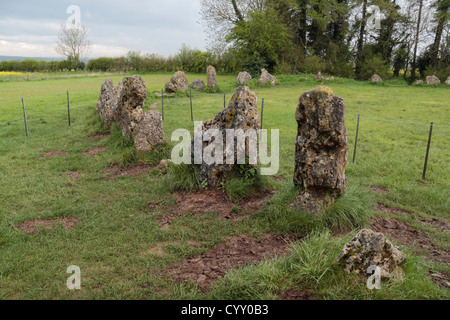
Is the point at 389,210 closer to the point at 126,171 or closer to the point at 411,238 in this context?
the point at 411,238

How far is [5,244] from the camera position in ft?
16.9

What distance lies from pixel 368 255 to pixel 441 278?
3.99ft

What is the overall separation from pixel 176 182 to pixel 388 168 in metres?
5.34

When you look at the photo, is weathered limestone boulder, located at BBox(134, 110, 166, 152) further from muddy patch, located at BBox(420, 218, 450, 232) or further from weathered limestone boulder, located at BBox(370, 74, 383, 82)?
weathered limestone boulder, located at BBox(370, 74, 383, 82)

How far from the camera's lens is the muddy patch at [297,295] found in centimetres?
359

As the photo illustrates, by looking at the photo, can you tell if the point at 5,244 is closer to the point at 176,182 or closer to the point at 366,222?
the point at 176,182

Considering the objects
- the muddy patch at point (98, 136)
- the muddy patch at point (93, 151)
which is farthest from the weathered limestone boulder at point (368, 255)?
the muddy patch at point (98, 136)

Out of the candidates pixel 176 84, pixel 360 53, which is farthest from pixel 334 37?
pixel 176 84

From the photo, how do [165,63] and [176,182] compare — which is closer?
[176,182]

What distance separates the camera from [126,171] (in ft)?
28.2

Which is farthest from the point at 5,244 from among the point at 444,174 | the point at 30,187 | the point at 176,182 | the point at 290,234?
the point at 444,174

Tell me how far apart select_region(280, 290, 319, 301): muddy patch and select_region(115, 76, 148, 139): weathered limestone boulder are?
7.69 metres

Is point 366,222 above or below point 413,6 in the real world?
below

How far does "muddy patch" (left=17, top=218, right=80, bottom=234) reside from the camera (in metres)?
5.67
